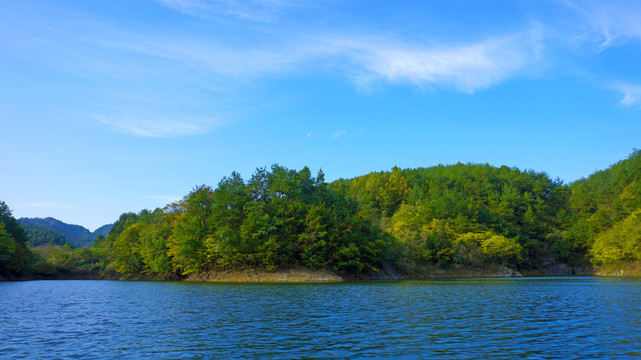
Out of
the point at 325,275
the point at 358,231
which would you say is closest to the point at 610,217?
the point at 358,231

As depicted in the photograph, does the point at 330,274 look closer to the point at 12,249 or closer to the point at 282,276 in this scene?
the point at 282,276

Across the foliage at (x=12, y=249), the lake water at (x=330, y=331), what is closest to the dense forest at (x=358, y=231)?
the foliage at (x=12, y=249)

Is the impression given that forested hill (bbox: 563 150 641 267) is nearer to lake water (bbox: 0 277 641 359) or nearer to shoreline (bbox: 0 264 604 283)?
shoreline (bbox: 0 264 604 283)

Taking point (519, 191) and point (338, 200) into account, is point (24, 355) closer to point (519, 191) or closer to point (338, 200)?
point (338, 200)

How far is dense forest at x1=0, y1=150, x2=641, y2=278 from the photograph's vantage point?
78.4 meters

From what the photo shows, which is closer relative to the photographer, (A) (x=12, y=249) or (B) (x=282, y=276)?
(B) (x=282, y=276)

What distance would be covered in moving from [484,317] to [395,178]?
136281 millimetres

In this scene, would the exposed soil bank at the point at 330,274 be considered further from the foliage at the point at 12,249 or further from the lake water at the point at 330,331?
the lake water at the point at 330,331

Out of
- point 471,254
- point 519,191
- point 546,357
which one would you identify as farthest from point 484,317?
point 519,191

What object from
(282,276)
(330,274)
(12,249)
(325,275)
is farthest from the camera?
(12,249)

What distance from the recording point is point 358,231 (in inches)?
3287

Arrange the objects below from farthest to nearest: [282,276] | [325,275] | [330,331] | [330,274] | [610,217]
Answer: [610,217] < [330,274] < [282,276] < [325,275] < [330,331]

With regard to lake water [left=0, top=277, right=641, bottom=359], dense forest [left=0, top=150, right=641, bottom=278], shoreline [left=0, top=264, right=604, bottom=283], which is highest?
dense forest [left=0, top=150, right=641, bottom=278]

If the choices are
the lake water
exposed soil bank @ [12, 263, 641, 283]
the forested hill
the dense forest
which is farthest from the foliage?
the forested hill
